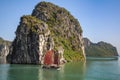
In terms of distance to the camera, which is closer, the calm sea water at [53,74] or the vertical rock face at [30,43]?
the calm sea water at [53,74]

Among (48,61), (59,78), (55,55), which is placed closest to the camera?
(59,78)

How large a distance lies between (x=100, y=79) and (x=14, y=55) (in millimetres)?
76760

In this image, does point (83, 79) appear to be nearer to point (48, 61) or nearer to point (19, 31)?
point (48, 61)

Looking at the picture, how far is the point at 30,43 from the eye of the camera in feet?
488

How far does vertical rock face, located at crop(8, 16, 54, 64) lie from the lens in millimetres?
147250

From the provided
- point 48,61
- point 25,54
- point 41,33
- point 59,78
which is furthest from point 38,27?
point 59,78

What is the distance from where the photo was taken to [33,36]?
5846 inches

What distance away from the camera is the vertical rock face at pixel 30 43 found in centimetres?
14725

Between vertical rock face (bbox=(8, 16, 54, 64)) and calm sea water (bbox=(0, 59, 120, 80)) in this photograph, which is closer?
calm sea water (bbox=(0, 59, 120, 80))

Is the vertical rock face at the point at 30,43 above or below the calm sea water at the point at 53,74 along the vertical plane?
above

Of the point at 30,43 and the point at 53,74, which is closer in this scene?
the point at 53,74

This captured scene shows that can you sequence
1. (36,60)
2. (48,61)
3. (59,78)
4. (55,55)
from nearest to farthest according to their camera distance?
(59,78), (48,61), (55,55), (36,60)

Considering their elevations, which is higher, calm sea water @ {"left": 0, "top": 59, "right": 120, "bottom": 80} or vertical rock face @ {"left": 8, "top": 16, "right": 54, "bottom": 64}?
vertical rock face @ {"left": 8, "top": 16, "right": 54, "bottom": 64}

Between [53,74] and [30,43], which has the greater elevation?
[30,43]
